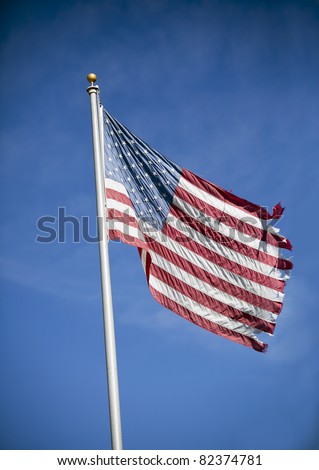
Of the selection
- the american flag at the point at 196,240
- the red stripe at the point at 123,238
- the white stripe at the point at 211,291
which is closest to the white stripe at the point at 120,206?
the american flag at the point at 196,240

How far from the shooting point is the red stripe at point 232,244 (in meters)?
13.2

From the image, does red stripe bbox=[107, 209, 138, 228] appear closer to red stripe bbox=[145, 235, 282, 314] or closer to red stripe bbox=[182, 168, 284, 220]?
red stripe bbox=[145, 235, 282, 314]

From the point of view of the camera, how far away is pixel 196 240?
1315cm

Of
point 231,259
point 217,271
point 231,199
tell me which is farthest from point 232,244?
point 231,199

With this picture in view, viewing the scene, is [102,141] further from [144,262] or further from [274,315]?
[274,315]

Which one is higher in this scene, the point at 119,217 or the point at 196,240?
the point at 119,217

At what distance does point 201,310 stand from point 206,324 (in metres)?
0.32

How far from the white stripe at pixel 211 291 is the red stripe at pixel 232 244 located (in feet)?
3.65

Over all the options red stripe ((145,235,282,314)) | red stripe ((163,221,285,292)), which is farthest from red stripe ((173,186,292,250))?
red stripe ((145,235,282,314))

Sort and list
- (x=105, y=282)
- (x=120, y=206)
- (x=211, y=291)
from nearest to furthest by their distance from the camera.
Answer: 1. (x=105, y=282)
2. (x=120, y=206)
3. (x=211, y=291)

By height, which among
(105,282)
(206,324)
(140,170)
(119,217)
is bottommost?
(206,324)

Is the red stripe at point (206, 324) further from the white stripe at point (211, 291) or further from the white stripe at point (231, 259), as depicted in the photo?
the white stripe at point (231, 259)

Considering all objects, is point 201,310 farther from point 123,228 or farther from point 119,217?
point 119,217
